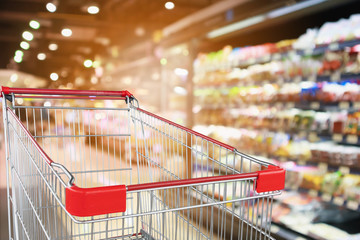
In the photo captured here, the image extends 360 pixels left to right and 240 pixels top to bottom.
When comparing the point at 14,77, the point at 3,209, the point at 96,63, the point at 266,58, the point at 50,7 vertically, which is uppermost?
the point at 50,7

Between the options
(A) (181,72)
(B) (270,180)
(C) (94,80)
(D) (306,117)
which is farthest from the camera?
(C) (94,80)

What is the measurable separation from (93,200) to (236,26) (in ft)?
9.76

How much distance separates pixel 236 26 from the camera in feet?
11.4

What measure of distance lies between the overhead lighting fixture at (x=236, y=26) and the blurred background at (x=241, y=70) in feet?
0.04

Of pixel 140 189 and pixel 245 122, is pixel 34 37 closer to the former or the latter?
pixel 245 122

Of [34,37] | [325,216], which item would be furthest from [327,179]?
[34,37]

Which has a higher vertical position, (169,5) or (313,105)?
(169,5)

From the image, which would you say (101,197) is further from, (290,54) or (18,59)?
(18,59)

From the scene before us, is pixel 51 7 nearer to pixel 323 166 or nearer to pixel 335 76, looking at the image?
pixel 335 76

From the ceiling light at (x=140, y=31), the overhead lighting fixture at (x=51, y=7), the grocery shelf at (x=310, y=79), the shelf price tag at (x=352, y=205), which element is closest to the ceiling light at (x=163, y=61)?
the ceiling light at (x=140, y=31)

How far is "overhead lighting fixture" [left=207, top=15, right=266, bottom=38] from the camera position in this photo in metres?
3.18

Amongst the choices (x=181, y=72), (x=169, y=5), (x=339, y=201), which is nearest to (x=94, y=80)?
(x=181, y=72)

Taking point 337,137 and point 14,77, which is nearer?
point 337,137

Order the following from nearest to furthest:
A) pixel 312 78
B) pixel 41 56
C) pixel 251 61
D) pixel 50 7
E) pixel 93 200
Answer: pixel 93 200 < pixel 312 78 < pixel 251 61 < pixel 50 7 < pixel 41 56
